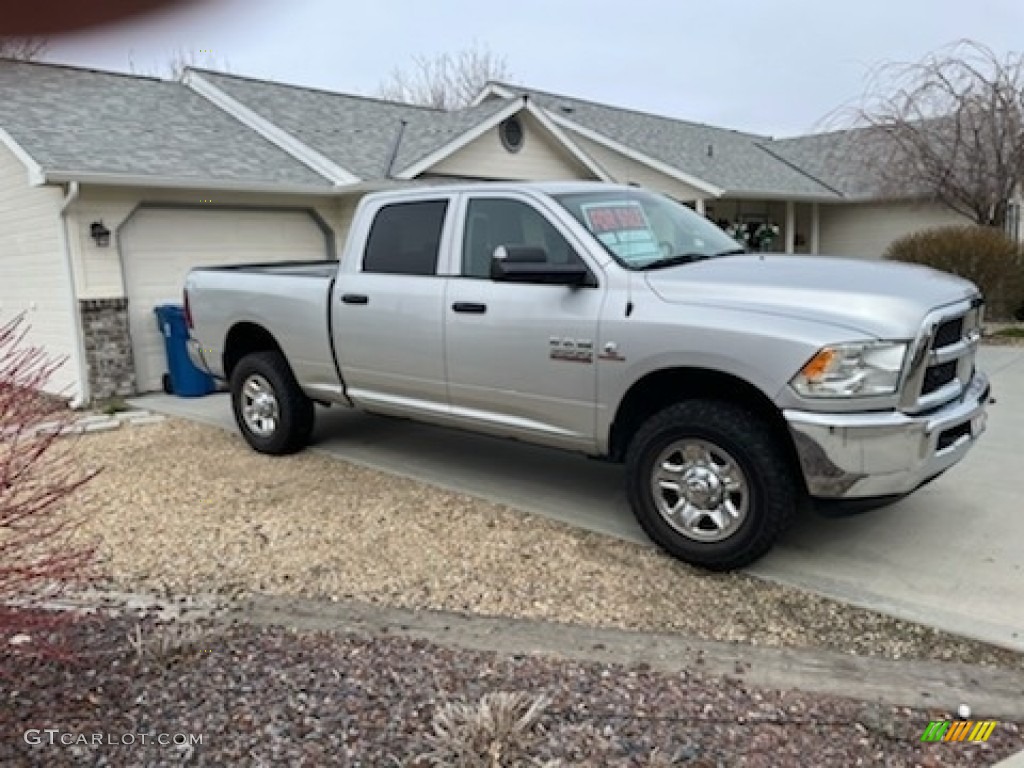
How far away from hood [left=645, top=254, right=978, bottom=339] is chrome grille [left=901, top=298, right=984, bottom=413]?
0.07 m

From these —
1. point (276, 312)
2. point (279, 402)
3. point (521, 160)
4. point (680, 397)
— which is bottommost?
point (279, 402)

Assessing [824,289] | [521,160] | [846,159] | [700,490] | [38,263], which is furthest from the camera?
[846,159]

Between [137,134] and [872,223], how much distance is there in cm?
1898

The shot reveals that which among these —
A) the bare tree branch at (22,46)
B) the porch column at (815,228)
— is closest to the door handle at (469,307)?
the bare tree branch at (22,46)

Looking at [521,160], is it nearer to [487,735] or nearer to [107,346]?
[107,346]

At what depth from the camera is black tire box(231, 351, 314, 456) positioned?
6738 millimetres

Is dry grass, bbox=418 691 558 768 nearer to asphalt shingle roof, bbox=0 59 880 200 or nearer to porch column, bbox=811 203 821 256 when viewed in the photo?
asphalt shingle roof, bbox=0 59 880 200

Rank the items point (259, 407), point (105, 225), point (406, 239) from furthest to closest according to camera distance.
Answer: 1. point (105, 225)
2. point (259, 407)
3. point (406, 239)

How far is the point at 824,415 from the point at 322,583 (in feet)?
8.79

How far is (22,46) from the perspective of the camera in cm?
105

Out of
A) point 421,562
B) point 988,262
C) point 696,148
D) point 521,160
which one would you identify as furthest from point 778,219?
point 421,562

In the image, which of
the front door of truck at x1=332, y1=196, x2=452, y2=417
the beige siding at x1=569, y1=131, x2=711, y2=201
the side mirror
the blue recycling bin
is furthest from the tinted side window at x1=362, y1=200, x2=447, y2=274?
the beige siding at x1=569, y1=131, x2=711, y2=201

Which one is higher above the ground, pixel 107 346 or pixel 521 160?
pixel 521 160

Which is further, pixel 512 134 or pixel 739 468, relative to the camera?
pixel 512 134
